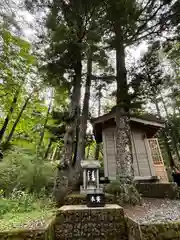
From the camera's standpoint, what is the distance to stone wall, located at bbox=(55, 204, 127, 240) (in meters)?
3.32

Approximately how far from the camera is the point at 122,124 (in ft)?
18.4

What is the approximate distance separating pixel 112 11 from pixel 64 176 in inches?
276

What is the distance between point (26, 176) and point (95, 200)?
9.02 feet

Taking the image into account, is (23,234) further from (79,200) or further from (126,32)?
(126,32)

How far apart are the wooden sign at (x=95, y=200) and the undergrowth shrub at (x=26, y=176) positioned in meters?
1.88

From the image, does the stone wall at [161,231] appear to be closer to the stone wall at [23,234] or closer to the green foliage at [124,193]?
the stone wall at [23,234]

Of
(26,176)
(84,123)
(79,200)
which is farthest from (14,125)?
(79,200)

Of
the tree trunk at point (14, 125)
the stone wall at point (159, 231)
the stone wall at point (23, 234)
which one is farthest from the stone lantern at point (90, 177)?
the tree trunk at point (14, 125)

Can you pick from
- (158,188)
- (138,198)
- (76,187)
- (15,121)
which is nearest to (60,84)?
(15,121)

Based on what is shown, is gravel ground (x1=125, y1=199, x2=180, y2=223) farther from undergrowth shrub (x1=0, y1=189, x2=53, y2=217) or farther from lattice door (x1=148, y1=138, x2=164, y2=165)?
lattice door (x1=148, y1=138, x2=164, y2=165)

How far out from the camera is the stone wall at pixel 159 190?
18.8 feet

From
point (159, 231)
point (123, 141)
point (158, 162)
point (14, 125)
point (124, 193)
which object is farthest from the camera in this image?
point (158, 162)

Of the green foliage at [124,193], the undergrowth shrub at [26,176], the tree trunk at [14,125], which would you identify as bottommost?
the green foliage at [124,193]

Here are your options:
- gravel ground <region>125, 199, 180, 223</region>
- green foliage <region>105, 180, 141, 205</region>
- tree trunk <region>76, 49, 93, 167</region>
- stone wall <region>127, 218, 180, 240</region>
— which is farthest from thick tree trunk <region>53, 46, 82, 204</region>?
→ stone wall <region>127, 218, 180, 240</region>
